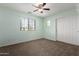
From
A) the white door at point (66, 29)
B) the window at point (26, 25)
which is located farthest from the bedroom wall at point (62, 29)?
the window at point (26, 25)

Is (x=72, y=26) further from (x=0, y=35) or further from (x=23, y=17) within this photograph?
(x=0, y=35)

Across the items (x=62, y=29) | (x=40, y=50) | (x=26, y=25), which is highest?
(x=26, y=25)

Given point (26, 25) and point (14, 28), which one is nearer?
point (26, 25)

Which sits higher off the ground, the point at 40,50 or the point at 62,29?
the point at 62,29

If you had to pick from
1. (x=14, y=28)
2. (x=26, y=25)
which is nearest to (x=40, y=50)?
(x=26, y=25)

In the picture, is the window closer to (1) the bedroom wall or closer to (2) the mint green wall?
(2) the mint green wall

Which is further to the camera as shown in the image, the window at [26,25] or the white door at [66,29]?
the white door at [66,29]

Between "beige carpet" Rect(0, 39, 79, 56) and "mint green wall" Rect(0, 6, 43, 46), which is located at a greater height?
"mint green wall" Rect(0, 6, 43, 46)

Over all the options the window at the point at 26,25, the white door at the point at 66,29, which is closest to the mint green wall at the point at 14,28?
the window at the point at 26,25

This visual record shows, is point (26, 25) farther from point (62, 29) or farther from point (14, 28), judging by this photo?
point (62, 29)

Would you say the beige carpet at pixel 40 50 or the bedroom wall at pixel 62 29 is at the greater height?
the bedroom wall at pixel 62 29

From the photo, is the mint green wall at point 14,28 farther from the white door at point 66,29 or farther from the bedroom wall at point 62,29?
the white door at point 66,29

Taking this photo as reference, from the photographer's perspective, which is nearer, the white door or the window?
the window

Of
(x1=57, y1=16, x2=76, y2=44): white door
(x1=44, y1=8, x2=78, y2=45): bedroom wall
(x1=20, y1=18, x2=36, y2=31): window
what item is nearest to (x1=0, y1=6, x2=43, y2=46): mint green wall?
(x1=20, y1=18, x2=36, y2=31): window
